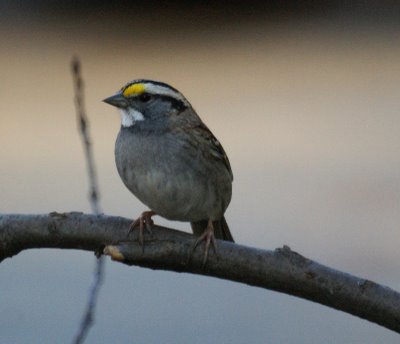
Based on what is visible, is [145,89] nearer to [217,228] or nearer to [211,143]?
[211,143]

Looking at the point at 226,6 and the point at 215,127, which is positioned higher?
the point at 226,6

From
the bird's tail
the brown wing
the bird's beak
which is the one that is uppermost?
the bird's beak

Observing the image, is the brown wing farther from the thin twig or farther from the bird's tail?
the thin twig

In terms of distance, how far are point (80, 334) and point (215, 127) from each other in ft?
33.0

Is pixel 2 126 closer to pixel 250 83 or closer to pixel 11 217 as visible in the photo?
pixel 250 83

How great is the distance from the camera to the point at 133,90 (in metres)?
5.09

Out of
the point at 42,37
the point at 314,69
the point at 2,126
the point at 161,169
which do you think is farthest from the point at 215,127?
the point at 161,169

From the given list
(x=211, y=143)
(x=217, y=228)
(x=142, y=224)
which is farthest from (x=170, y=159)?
(x=142, y=224)

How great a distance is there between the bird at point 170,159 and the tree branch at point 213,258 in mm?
893

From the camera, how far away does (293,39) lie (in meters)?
17.2

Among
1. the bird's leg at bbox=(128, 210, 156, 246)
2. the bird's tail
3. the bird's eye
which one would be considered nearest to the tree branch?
the bird's leg at bbox=(128, 210, 156, 246)

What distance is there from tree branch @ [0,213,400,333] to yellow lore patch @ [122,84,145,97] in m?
1.27

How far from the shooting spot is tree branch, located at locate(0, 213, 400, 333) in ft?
11.5

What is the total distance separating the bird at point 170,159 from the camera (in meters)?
4.85
